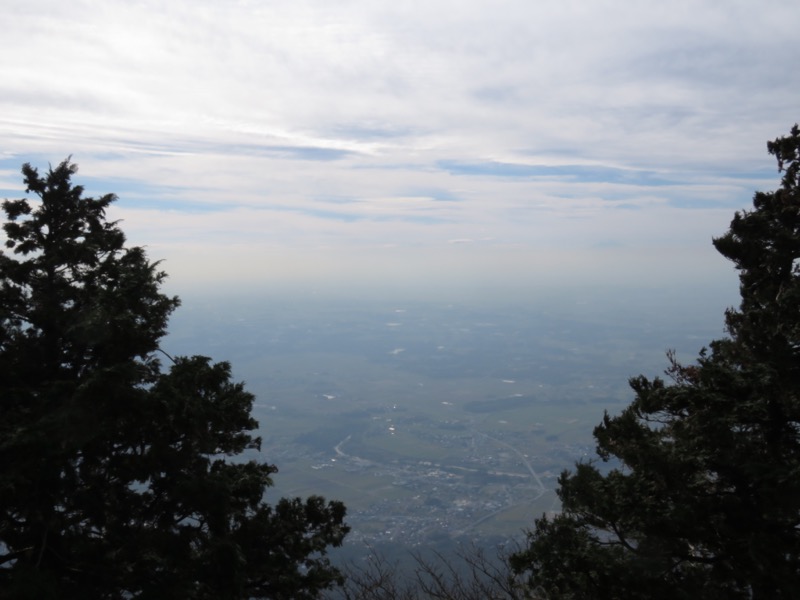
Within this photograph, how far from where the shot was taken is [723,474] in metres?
6.71

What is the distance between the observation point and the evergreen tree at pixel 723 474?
6.16 meters

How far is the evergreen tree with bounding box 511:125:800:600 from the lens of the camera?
6156mm

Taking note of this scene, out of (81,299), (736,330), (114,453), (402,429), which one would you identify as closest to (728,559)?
(736,330)

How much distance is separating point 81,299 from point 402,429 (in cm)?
10531

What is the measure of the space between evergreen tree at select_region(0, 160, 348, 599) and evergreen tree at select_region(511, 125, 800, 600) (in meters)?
3.53

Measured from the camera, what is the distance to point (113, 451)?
6992 mm

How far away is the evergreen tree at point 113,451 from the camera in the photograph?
6.09 m

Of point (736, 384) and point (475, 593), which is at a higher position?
point (736, 384)

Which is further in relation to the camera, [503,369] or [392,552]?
[503,369]

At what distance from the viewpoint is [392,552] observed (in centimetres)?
4078

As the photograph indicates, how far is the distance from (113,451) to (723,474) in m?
7.42

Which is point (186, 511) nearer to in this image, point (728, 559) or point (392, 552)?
point (728, 559)

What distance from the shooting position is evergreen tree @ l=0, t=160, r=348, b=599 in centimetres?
609

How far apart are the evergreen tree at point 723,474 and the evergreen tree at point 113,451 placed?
353cm
